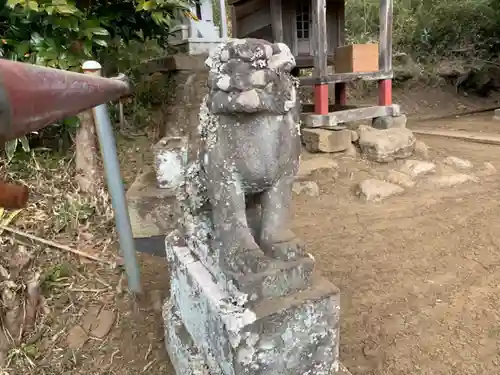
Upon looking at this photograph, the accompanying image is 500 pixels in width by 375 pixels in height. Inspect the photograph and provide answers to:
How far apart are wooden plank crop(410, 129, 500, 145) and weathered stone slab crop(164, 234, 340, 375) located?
4.67 m

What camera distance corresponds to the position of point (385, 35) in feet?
17.0

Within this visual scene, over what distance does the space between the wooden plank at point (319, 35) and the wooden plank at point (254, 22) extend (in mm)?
1025

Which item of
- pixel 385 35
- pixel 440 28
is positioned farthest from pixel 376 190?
pixel 440 28

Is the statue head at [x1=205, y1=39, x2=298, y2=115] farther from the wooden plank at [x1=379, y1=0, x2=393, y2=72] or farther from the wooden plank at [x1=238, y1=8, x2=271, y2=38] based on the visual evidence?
the wooden plank at [x1=238, y1=8, x2=271, y2=38]

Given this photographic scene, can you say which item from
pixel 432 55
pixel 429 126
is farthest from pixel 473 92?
pixel 429 126

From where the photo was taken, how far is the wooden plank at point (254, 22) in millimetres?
5637

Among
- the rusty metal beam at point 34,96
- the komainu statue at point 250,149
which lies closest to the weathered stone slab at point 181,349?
the komainu statue at point 250,149

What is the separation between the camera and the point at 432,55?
9.72m

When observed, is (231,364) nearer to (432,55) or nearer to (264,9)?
(264,9)

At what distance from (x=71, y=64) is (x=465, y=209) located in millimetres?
3172

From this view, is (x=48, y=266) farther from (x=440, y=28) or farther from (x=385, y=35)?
(x=440, y=28)

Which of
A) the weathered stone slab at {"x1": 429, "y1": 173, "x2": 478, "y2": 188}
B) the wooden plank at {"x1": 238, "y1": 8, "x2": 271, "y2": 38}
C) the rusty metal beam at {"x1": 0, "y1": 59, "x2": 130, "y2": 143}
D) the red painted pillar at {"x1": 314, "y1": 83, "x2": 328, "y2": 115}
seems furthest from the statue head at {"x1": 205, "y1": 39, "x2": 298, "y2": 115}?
the wooden plank at {"x1": 238, "y1": 8, "x2": 271, "y2": 38}

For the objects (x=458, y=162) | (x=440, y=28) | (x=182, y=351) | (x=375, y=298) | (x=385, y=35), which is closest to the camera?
(x=182, y=351)

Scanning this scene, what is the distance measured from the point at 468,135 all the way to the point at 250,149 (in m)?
5.26
